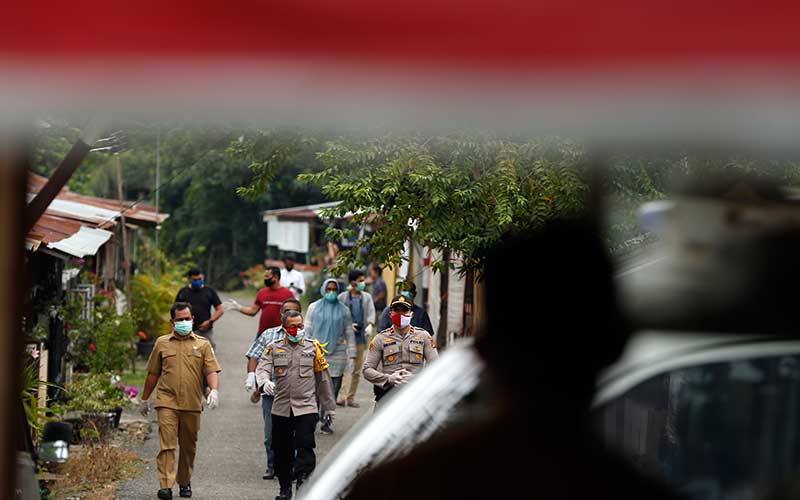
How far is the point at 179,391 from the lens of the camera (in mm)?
7863

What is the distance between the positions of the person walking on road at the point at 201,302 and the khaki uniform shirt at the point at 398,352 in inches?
103

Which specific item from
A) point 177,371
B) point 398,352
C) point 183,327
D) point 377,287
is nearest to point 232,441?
point 177,371

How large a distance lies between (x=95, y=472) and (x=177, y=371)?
953 millimetres

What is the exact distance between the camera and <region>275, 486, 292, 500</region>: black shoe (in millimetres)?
7393

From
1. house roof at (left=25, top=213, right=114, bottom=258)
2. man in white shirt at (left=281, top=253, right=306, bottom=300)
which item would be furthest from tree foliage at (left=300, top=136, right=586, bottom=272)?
man in white shirt at (left=281, top=253, right=306, bottom=300)

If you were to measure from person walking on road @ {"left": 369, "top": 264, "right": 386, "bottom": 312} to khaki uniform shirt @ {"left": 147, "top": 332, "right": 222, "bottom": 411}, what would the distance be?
228 inches

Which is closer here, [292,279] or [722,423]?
[722,423]

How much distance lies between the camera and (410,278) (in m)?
8.70

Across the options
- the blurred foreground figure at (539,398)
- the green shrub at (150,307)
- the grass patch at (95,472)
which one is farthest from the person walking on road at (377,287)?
the blurred foreground figure at (539,398)

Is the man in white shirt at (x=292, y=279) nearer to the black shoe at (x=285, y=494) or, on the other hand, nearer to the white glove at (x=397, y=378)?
the white glove at (x=397, y=378)

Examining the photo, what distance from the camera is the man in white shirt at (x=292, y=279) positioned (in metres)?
10.7

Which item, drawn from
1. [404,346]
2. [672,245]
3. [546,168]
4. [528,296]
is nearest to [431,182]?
[546,168]

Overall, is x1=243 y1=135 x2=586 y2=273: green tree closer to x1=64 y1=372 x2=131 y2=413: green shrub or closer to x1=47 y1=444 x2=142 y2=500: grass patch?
x1=47 y1=444 x2=142 y2=500: grass patch

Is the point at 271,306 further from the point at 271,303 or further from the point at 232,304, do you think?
the point at 232,304
